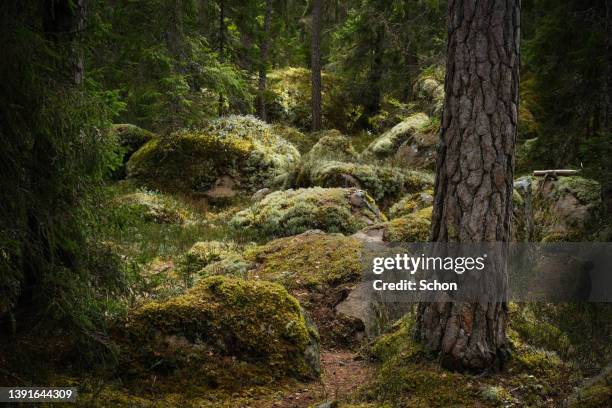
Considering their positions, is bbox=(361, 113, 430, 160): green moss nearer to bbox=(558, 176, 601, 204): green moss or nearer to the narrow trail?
bbox=(558, 176, 601, 204): green moss

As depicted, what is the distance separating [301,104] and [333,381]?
2451cm

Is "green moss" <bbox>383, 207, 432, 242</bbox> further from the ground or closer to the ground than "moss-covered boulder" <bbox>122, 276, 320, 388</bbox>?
further from the ground

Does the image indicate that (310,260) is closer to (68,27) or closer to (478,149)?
(478,149)

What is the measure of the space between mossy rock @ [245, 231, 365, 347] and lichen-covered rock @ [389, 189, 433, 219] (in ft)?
10.5

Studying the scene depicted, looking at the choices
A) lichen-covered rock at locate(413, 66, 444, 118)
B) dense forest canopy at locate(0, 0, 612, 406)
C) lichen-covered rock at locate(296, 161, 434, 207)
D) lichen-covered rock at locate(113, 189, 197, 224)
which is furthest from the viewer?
lichen-covered rock at locate(413, 66, 444, 118)

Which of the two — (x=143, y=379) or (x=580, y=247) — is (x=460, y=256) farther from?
(x=580, y=247)

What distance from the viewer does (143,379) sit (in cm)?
453

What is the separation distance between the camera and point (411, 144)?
18.4 m

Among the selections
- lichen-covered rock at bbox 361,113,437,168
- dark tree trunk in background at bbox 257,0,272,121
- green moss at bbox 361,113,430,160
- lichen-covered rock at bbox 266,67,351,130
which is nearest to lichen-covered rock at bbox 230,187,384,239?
lichen-covered rock at bbox 361,113,437,168

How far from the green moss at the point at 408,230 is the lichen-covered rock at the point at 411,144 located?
8.22 m

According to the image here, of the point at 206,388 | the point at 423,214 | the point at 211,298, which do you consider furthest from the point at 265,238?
the point at 206,388

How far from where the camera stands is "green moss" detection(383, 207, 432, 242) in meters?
8.81

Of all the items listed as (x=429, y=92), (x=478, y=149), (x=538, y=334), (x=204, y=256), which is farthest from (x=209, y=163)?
(x=478, y=149)

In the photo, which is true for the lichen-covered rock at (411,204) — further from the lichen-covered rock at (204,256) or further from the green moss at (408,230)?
the lichen-covered rock at (204,256)
